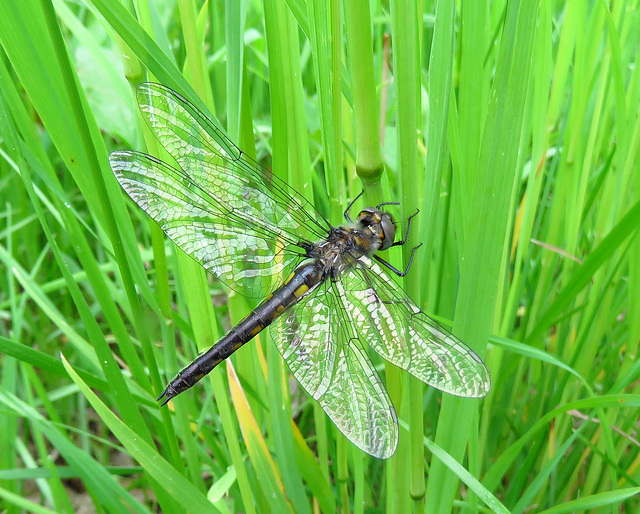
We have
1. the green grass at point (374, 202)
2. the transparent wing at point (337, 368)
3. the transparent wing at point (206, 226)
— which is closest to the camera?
the green grass at point (374, 202)

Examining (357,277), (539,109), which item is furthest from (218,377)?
(539,109)

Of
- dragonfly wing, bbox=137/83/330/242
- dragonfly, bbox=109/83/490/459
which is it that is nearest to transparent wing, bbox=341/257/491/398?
dragonfly, bbox=109/83/490/459

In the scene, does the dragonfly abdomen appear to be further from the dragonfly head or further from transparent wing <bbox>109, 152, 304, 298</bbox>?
the dragonfly head

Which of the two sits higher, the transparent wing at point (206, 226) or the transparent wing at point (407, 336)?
the transparent wing at point (206, 226)

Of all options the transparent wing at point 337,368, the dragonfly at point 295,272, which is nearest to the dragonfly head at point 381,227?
the dragonfly at point 295,272

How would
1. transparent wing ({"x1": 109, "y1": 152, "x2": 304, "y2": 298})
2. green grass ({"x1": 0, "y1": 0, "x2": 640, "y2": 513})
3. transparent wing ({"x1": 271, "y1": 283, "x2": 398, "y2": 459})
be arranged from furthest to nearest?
transparent wing ({"x1": 109, "y1": 152, "x2": 304, "y2": 298}) → transparent wing ({"x1": 271, "y1": 283, "x2": 398, "y2": 459}) → green grass ({"x1": 0, "y1": 0, "x2": 640, "y2": 513})

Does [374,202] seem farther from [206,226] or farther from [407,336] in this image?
[206,226]

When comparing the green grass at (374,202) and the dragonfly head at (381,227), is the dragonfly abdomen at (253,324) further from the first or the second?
the dragonfly head at (381,227)
